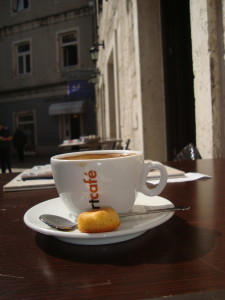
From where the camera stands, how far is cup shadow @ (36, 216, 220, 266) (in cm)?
41

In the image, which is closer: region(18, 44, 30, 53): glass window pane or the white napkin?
the white napkin

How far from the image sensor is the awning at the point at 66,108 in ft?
45.9

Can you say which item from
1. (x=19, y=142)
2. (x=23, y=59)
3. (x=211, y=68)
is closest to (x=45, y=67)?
(x=23, y=59)

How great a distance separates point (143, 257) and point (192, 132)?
3025 millimetres

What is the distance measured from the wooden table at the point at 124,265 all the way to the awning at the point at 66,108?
13.6 metres

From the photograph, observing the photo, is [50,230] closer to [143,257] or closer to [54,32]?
[143,257]

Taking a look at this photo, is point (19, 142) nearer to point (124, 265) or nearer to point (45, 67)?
point (45, 67)

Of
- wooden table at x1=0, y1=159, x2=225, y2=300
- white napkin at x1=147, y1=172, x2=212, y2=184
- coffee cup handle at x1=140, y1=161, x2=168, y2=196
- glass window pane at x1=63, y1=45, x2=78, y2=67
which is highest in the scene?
glass window pane at x1=63, y1=45, x2=78, y2=67

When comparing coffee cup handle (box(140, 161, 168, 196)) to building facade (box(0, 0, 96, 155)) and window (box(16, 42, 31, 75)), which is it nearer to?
building facade (box(0, 0, 96, 155))

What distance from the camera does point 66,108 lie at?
14.1 metres

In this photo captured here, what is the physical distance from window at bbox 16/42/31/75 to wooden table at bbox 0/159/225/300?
1599cm

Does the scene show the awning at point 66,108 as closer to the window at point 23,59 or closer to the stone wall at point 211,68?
the window at point 23,59

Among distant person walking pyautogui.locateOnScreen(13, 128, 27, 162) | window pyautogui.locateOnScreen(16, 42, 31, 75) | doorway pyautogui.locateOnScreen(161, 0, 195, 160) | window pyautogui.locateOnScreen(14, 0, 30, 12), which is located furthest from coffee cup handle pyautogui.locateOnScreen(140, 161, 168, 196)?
window pyautogui.locateOnScreen(14, 0, 30, 12)

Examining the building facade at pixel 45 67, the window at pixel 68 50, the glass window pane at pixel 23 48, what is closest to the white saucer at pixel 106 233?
the building facade at pixel 45 67
